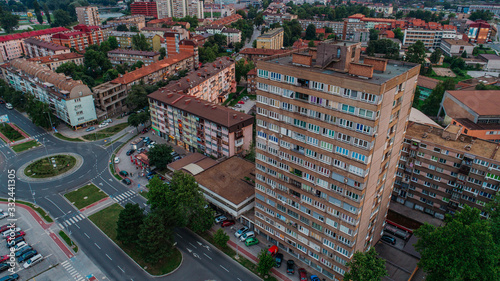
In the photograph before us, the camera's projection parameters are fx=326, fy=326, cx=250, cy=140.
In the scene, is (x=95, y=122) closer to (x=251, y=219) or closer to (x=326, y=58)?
(x=251, y=219)

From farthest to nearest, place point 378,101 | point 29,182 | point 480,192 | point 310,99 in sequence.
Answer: point 29,182 < point 480,192 < point 310,99 < point 378,101

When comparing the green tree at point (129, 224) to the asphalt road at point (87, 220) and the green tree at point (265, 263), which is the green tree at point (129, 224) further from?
the green tree at point (265, 263)

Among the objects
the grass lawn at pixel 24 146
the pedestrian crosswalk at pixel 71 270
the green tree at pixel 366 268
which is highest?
the green tree at pixel 366 268

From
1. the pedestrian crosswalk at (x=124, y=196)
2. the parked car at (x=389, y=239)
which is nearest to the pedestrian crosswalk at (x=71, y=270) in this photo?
the pedestrian crosswalk at (x=124, y=196)

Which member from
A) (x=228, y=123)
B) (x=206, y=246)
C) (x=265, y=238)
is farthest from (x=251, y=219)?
(x=228, y=123)

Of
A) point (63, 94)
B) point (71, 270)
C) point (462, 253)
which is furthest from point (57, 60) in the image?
point (462, 253)
